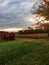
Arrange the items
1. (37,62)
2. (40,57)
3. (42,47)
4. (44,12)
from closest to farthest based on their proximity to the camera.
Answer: (37,62) → (40,57) → (42,47) → (44,12)

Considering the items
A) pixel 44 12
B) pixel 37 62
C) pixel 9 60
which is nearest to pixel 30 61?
pixel 37 62

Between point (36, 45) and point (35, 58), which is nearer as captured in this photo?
point (35, 58)

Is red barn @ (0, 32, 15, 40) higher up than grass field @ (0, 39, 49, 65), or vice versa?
red barn @ (0, 32, 15, 40)

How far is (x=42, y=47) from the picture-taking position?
25.4 m

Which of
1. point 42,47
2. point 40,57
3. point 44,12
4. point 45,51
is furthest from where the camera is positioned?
point 44,12

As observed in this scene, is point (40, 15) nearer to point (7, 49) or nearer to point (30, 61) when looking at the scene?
point (7, 49)

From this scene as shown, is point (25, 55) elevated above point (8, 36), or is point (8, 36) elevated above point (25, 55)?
point (8, 36)

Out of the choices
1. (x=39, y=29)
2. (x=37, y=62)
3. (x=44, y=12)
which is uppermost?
(x=44, y=12)

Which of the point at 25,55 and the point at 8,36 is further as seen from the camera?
the point at 8,36

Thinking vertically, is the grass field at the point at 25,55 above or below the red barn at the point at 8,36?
below

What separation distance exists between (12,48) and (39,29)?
7.74m

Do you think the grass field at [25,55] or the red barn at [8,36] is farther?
the red barn at [8,36]

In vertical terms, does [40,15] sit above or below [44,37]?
above

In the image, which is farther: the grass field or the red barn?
the red barn
